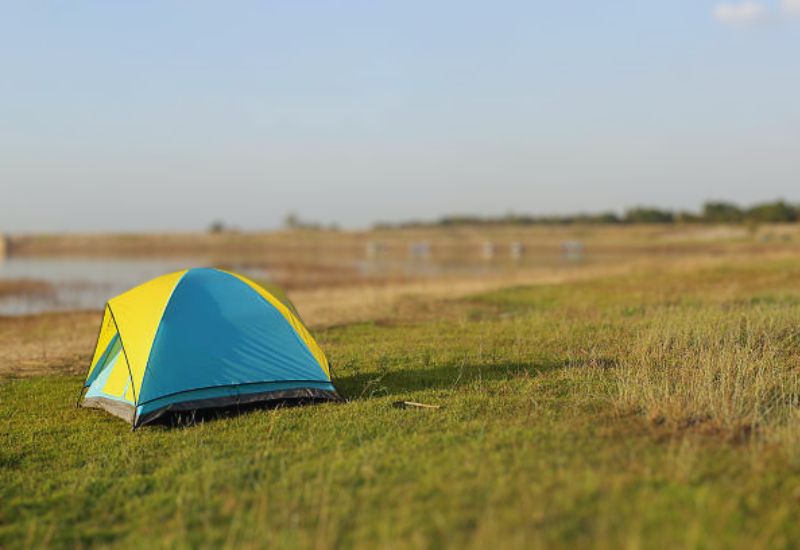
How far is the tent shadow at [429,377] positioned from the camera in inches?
366

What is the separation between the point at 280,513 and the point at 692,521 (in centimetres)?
291

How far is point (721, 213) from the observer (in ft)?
343

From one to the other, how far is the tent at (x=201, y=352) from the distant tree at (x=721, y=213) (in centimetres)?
9927

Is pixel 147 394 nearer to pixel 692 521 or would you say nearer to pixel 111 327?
pixel 111 327

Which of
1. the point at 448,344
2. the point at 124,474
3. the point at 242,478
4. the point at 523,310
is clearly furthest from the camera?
the point at 523,310

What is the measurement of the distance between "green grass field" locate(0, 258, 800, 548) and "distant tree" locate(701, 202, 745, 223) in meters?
96.9

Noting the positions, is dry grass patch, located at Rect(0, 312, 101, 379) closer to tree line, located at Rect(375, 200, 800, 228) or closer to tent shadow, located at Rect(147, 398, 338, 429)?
tent shadow, located at Rect(147, 398, 338, 429)

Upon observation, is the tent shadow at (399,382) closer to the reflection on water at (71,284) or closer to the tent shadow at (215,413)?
the tent shadow at (215,413)

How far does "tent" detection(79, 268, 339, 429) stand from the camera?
27.5 feet

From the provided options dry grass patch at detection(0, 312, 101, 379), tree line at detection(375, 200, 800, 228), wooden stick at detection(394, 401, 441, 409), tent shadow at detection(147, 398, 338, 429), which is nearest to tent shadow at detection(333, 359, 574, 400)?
wooden stick at detection(394, 401, 441, 409)

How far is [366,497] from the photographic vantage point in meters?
5.56

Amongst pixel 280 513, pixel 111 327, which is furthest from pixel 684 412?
pixel 111 327

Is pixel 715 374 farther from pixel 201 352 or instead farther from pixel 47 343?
pixel 47 343

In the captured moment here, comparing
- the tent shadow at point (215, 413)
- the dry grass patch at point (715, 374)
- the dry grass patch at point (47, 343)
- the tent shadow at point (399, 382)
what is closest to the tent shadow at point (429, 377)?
the tent shadow at point (399, 382)
